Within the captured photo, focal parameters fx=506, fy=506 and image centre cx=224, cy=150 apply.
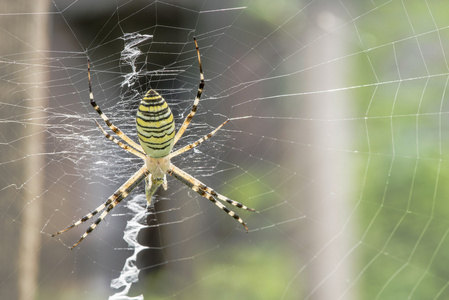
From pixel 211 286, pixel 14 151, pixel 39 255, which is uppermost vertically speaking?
pixel 14 151

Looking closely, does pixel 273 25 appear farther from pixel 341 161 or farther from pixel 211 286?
pixel 211 286

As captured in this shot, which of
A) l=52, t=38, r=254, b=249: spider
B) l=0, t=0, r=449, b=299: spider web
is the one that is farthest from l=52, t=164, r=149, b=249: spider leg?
l=0, t=0, r=449, b=299: spider web

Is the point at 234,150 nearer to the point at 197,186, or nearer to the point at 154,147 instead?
the point at 154,147

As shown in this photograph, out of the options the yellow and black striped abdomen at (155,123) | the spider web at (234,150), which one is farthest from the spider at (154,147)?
the spider web at (234,150)

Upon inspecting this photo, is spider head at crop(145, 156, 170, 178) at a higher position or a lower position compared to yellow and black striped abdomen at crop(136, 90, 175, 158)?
lower

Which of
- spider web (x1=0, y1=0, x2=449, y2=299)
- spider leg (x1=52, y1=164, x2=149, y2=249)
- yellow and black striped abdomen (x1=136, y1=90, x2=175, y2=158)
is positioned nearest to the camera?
spider web (x1=0, y1=0, x2=449, y2=299)

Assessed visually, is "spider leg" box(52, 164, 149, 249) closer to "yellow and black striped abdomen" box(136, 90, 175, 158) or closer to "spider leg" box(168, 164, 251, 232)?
"spider leg" box(168, 164, 251, 232)

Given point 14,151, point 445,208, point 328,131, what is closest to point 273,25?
point 328,131
